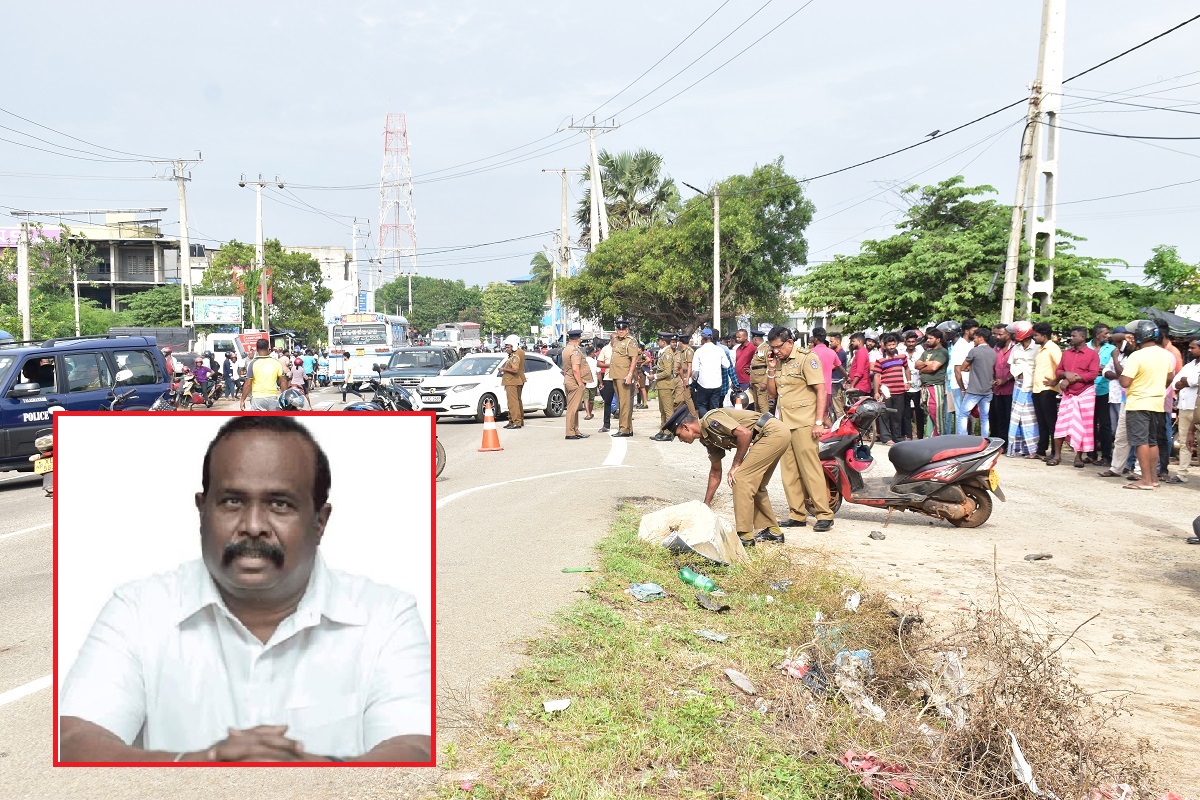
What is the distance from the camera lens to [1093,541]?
8.83 m

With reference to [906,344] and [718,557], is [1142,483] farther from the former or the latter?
[718,557]

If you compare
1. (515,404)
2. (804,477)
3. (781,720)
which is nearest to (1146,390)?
(804,477)

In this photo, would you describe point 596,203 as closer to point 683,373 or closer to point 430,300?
point 683,373

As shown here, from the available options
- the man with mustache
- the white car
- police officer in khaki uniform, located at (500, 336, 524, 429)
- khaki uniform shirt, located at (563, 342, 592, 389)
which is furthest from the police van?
the man with mustache

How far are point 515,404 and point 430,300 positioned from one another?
106 metres

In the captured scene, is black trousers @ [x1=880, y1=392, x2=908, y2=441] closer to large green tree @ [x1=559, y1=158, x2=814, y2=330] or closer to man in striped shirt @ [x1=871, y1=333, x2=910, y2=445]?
man in striped shirt @ [x1=871, y1=333, x2=910, y2=445]

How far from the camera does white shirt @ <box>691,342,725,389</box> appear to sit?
55.8 ft

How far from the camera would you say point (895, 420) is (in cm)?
1566

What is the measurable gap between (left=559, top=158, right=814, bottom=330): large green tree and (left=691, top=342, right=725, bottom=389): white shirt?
23812mm

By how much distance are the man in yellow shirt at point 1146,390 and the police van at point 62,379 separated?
12.2 meters

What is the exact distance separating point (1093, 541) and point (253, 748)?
27.2ft

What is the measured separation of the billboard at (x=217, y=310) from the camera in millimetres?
Answer: 51469

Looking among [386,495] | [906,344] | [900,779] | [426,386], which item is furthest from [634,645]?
[426,386]

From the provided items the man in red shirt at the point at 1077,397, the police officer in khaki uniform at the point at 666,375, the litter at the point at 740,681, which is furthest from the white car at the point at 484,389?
the litter at the point at 740,681
